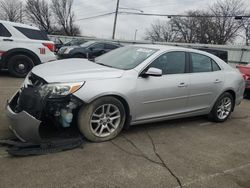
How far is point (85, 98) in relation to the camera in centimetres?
416

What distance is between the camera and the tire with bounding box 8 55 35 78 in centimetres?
986

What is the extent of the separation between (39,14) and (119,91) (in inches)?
2323

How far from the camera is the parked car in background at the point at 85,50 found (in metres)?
14.7

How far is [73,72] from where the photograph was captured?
14.4 feet

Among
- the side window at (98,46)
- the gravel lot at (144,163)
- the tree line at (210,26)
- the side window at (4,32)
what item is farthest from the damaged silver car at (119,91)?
the tree line at (210,26)

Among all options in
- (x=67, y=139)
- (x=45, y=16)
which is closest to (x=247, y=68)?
(x=67, y=139)

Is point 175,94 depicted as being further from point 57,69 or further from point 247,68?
point 247,68

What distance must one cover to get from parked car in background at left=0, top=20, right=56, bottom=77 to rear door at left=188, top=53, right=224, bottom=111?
6041 millimetres

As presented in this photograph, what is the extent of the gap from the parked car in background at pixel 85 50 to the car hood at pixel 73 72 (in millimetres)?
9124

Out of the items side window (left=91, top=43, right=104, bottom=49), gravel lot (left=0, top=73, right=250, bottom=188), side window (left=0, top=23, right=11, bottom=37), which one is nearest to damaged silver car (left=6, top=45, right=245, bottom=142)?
gravel lot (left=0, top=73, right=250, bottom=188)

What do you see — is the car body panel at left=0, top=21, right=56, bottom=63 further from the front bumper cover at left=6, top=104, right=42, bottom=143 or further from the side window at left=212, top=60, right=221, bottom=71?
the front bumper cover at left=6, top=104, right=42, bottom=143

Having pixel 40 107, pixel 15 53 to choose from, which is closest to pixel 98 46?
pixel 15 53

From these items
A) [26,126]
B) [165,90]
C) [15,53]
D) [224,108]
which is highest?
[15,53]

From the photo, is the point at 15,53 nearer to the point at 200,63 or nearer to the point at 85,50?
the point at 85,50
